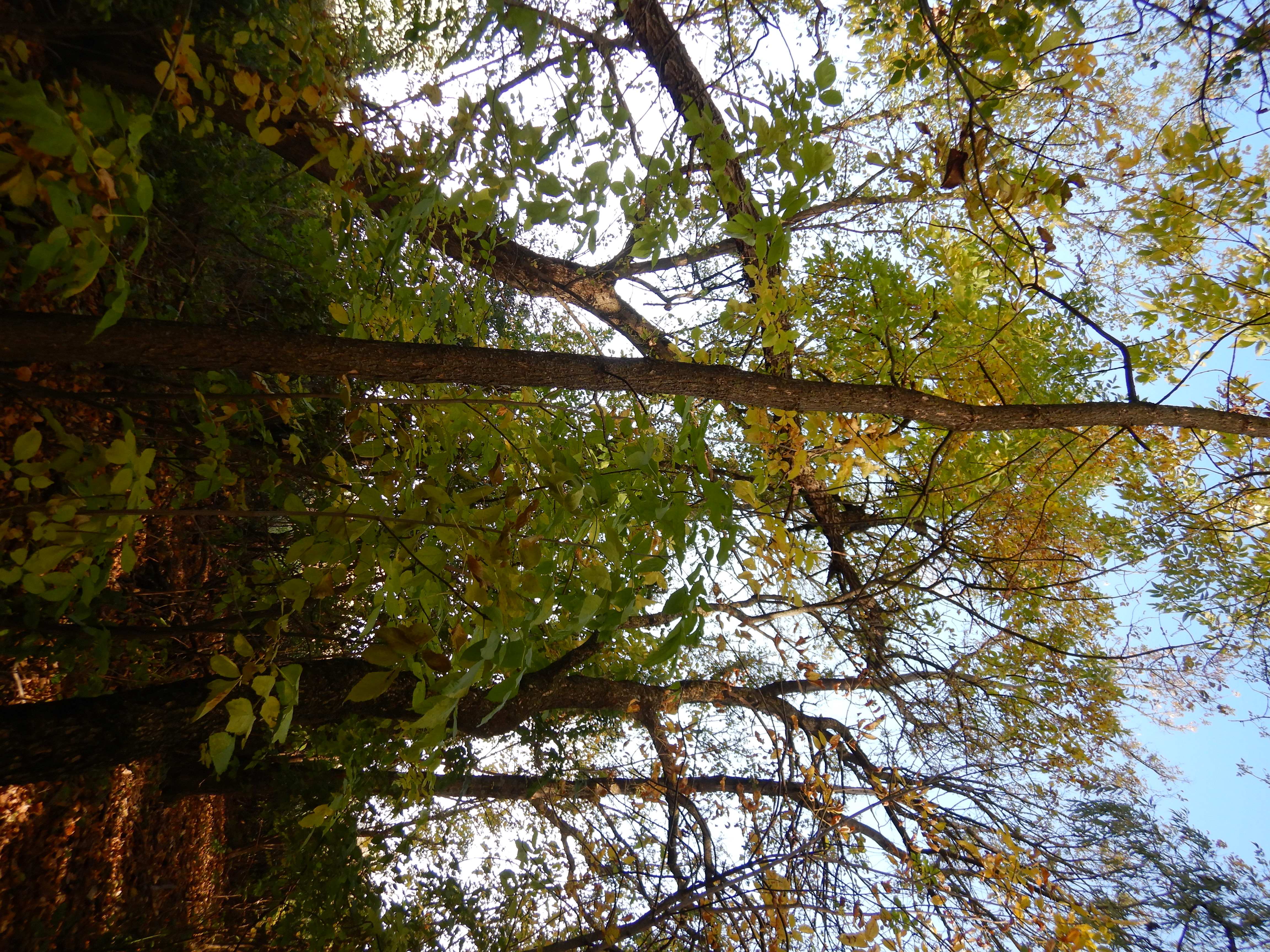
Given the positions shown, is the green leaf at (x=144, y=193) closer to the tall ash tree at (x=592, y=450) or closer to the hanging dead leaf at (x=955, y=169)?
the tall ash tree at (x=592, y=450)

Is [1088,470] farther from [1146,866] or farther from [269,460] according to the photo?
[269,460]

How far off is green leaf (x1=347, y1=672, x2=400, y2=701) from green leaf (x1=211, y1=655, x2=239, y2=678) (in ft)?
1.18

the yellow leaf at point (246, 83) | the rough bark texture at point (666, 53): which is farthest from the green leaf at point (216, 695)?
the rough bark texture at point (666, 53)

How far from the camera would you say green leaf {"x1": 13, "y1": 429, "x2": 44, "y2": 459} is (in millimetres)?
1646

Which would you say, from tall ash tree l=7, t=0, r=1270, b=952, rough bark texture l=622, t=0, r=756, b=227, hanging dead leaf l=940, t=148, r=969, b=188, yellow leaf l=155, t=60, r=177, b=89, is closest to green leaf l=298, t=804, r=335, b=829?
tall ash tree l=7, t=0, r=1270, b=952

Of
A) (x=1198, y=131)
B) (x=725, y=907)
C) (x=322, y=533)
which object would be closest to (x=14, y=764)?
(x=322, y=533)

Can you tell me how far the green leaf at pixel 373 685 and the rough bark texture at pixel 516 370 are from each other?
971mm

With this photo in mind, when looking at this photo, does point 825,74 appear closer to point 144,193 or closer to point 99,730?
point 144,193

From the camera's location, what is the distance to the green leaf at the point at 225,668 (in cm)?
146

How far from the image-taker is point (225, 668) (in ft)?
4.86

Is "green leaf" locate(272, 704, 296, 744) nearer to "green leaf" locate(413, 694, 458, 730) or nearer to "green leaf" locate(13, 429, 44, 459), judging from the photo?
"green leaf" locate(413, 694, 458, 730)

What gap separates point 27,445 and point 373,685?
3.89 ft

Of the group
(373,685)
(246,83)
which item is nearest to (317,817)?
(373,685)

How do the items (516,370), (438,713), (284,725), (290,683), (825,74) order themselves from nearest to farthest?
(438,713), (284,725), (290,683), (825,74), (516,370)
